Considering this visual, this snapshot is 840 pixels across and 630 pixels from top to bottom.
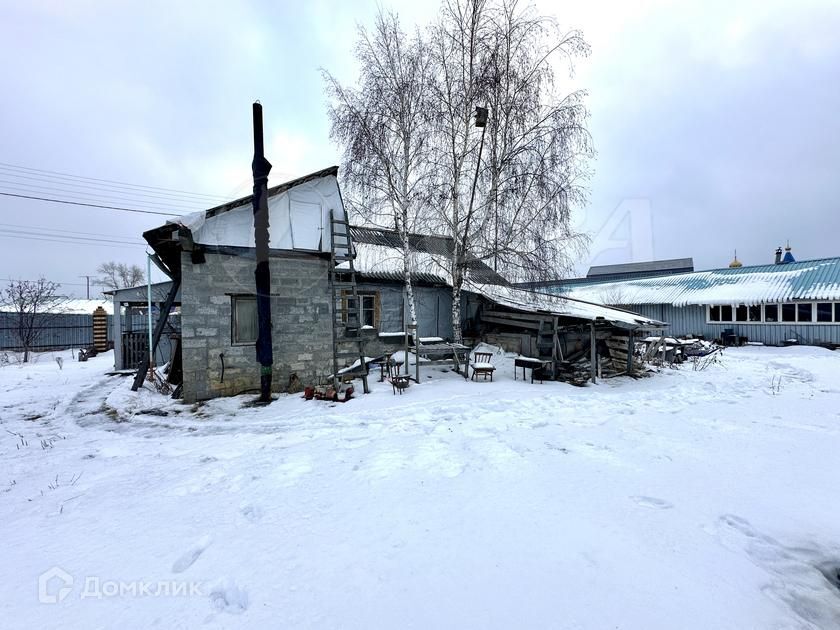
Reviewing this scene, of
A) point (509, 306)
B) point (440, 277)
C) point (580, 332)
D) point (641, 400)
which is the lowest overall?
point (641, 400)

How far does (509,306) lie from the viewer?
37.9 ft

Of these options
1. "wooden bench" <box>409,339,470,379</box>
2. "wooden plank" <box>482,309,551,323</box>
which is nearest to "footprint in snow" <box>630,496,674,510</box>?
"wooden bench" <box>409,339,470,379</box>

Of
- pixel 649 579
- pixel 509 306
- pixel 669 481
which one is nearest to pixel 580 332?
pixel 509 306

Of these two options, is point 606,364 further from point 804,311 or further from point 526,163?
point 804,311

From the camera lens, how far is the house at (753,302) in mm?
15594

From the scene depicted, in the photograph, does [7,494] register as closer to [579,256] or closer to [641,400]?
[641,400]

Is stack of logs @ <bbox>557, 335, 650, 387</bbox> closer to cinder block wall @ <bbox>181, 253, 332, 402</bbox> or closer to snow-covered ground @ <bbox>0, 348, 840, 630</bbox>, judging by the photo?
snow-covered ground @ <bbox>0, 348, 840, 630</bbox>

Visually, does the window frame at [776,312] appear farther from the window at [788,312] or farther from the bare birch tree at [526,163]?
the bare birch tree at [526,163]

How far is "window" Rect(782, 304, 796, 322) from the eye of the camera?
16.2 meters

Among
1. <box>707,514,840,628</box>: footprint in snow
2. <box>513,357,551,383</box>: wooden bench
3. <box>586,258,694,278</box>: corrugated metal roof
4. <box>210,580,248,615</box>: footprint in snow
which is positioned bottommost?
<box>707,514,840,628</box>: footprint in snow

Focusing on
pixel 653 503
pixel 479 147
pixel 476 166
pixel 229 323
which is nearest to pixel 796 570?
pixel 653 503

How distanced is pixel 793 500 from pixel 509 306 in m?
8.50

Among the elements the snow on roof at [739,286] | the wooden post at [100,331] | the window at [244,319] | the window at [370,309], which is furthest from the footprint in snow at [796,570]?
the wooden post at [100,331]

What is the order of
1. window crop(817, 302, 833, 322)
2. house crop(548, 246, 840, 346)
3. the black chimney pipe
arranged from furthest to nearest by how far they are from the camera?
house crop(548, 246, 840, 346)
window crop(817, 302, 833, 322)
the black chimney pipe
